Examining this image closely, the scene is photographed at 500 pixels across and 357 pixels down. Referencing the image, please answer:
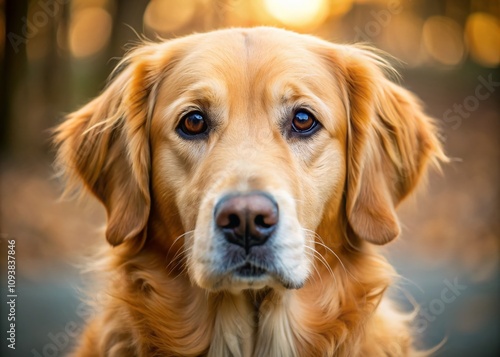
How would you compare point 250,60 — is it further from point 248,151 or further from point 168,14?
point 168,14

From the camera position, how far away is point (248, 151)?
132 inches

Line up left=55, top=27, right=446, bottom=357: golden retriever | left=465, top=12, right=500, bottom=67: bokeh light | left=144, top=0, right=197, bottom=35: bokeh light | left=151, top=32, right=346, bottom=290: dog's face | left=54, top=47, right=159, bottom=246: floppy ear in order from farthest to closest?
1. left=144, top=0, right=197, bottom=35: bokeh light
2. left=465, top=12, right=500, bottom=67: bokeh light
3. left=54, top=47, right=159, bottom=246: floppy ear
4. left=55, top=27, right=446, bottom=357: golden retriever
5. left=151, top=32, right=346, bottom=290: dog's face

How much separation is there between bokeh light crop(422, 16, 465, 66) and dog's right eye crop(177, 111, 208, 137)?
361 inches

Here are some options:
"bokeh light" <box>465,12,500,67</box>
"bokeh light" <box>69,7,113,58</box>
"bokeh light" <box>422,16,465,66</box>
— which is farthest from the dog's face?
"bokeh light" <box>422,16,465,66</box>

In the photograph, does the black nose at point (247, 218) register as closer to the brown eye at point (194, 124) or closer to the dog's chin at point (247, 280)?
the dog's chin at point (247, 280)

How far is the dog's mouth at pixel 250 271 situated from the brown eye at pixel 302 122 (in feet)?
3.03

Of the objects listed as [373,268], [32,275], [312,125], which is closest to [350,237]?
[373,268]

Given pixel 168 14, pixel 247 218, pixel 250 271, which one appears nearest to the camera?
pixel 247 218

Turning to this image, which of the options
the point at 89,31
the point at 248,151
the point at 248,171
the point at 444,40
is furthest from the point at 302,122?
the point at 444,40

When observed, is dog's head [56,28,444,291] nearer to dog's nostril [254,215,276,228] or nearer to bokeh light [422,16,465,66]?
dog's nostril [254,215,276,228]

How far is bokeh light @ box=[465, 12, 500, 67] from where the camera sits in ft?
34.7

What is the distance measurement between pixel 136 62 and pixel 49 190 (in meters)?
8.14

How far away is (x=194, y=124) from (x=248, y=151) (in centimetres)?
42

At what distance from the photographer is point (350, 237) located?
3.82 metres
